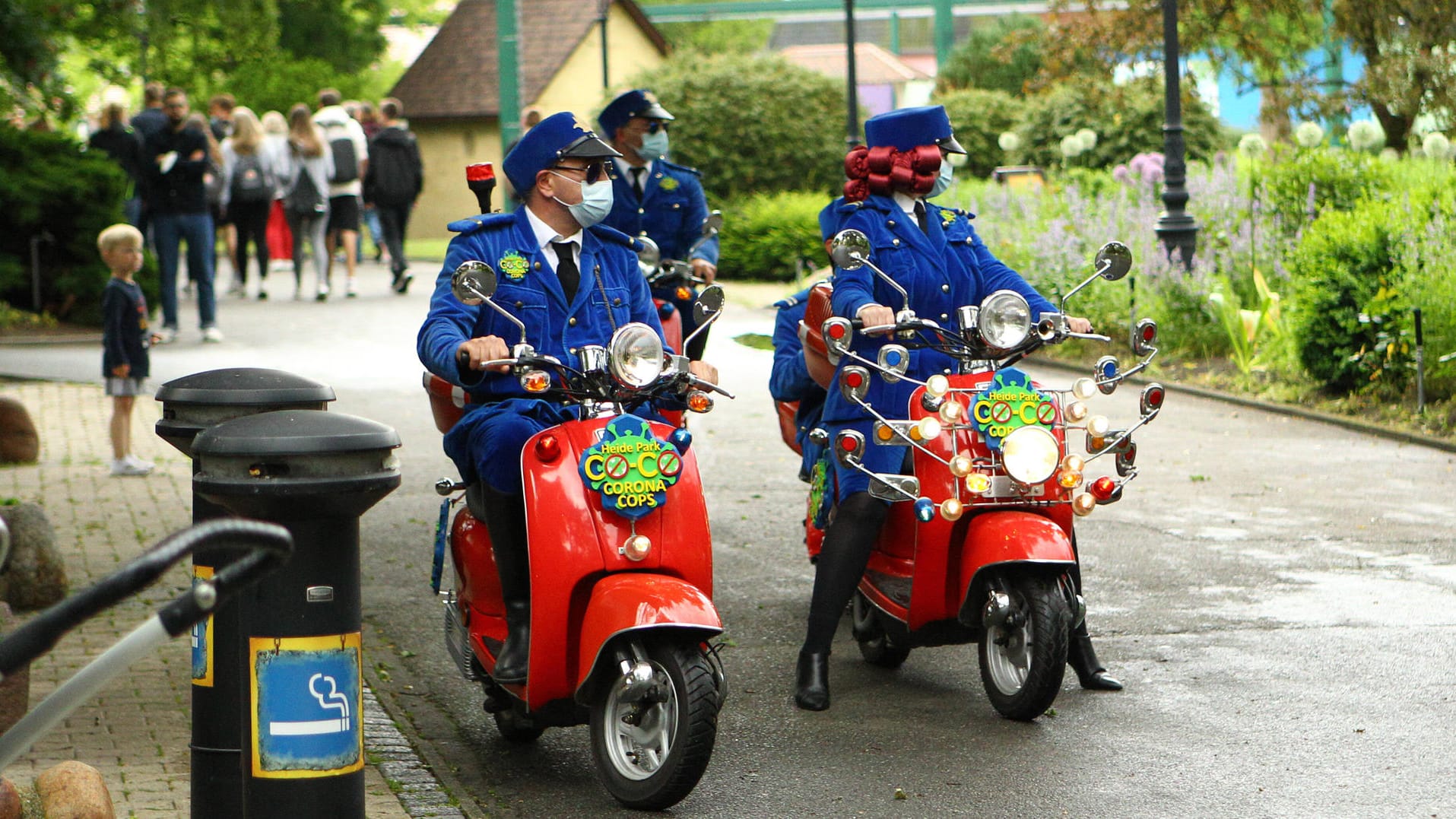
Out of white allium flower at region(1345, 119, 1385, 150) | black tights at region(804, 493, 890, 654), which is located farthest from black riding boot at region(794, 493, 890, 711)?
white allium flower at region(1345, 119, 1385, 150)

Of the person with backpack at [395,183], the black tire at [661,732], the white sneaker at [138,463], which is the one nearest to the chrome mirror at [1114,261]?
the black tire at [661,732]

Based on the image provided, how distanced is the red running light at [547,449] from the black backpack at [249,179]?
1419 centimetres

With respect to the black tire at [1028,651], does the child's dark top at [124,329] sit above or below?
above

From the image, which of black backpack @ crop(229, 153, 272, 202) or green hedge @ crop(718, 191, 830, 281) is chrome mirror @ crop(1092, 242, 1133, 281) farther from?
green hedge @ crop(718, 191, 830, 281)

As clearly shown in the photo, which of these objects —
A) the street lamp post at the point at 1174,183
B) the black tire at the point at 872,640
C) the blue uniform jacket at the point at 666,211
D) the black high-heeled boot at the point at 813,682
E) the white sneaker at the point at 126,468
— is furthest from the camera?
the street lamp post at the point at 1174,183

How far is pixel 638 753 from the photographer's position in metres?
4.81

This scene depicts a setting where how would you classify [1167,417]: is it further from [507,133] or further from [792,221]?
[507,133]

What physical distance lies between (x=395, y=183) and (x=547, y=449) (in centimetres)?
1590

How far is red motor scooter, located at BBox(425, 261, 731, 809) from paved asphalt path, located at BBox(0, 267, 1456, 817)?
24 cm

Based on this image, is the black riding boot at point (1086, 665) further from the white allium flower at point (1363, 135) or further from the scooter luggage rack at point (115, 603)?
the white allium flower at point (1363, 135)

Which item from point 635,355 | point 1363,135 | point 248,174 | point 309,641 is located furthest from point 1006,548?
point 248,174

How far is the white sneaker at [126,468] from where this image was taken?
395 inches

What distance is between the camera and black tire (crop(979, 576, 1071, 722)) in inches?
210

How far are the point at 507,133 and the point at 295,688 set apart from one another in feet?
63.7
